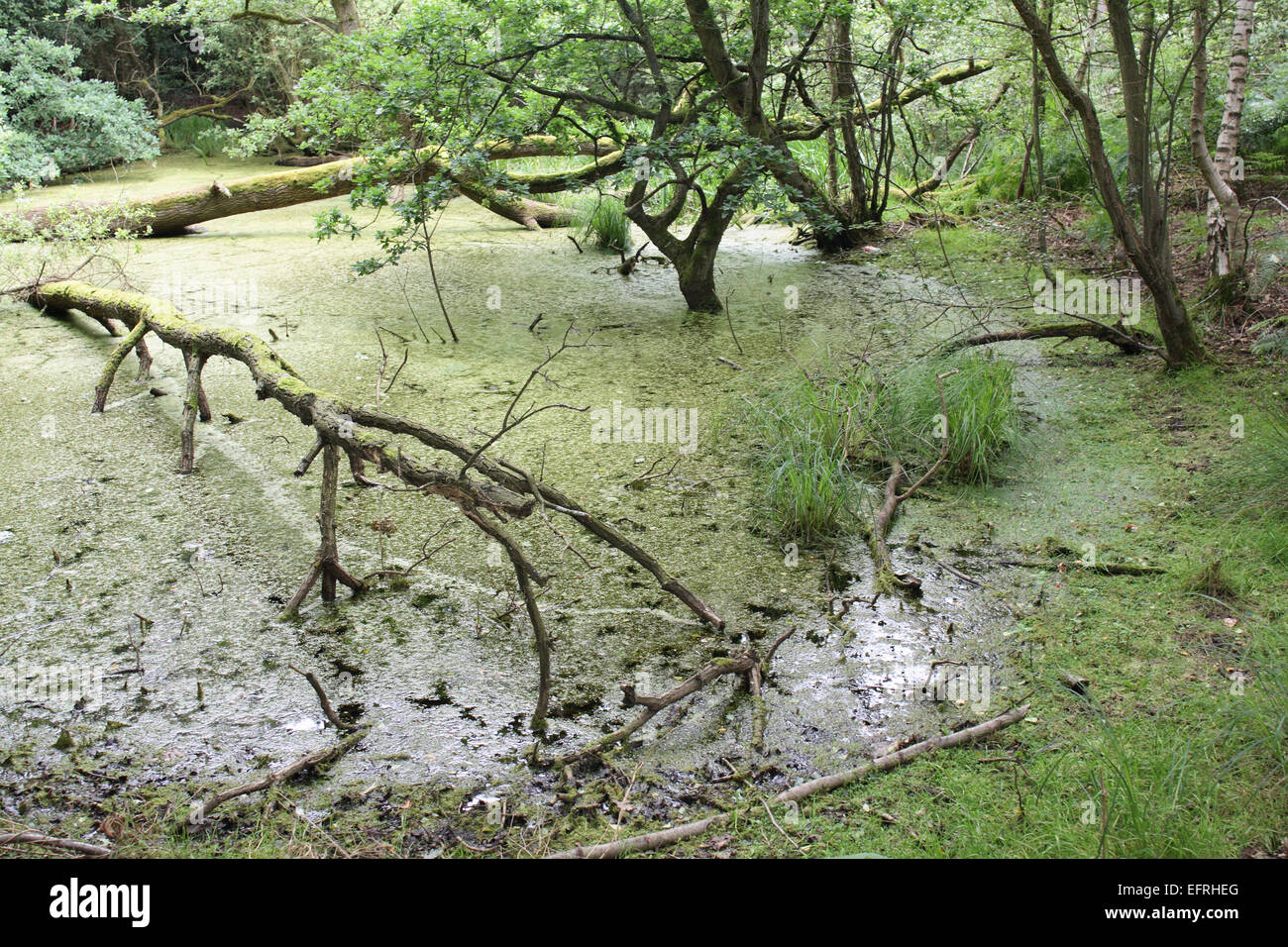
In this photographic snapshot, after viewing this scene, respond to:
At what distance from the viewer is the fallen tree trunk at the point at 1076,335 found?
387cm

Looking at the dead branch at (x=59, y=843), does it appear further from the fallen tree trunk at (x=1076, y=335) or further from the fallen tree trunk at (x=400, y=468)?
the fallen tree trunk at (x=1076, y=335)

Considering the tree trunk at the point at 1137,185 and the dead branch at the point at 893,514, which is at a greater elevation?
the tree trunk at the point at 1137,185

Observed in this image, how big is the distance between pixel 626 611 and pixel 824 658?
21.2 inches

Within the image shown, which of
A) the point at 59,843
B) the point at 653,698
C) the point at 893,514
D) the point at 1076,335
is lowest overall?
the point at 59,843

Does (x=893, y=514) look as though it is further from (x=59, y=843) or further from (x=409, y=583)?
(x=59, y=843)

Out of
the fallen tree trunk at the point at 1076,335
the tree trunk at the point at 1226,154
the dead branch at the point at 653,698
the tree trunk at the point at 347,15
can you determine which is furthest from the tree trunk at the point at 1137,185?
the tree trunk at the point at 347,15

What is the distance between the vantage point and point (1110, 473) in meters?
3.18

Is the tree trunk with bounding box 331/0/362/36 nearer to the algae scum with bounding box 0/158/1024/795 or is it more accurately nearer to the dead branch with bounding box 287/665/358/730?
the algae scum with bounding box 0/158/1024/795

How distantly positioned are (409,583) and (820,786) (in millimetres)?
1335

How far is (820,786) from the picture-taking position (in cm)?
190

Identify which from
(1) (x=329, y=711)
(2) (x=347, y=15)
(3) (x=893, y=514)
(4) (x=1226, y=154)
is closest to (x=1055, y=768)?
(3) (x=893, y=514)

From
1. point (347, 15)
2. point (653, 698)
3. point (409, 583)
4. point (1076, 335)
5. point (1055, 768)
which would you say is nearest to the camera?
point (1055, 768)

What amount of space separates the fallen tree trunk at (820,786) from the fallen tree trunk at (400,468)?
1.55 ft

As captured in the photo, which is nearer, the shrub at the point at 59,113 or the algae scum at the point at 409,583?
the algae scum at the point at 409,583
